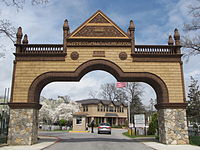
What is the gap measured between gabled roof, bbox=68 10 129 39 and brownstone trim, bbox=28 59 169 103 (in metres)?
1.93

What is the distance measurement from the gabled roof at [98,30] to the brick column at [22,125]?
603 cm

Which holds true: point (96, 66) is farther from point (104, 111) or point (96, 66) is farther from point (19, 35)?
point (104, 111)

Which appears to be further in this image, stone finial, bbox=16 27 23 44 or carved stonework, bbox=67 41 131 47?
carved stonework, bbox=67 41 131 47

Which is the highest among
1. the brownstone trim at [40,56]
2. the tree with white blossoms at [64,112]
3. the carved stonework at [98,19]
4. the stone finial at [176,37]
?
the carved stonework at [98,19]

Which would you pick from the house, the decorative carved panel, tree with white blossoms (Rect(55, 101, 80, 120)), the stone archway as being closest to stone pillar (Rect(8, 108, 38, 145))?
the stone archway

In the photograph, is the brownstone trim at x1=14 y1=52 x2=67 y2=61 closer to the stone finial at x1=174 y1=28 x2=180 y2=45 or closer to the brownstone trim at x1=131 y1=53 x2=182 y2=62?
the brownstone trim at x1=131 y1=53 x2=182 y2=62

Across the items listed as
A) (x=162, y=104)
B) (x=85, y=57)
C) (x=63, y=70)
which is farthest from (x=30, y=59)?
(x=162, y=104)

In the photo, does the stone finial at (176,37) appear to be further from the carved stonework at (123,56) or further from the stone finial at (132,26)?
the carved stonework at (123,56)

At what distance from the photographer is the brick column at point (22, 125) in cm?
1310

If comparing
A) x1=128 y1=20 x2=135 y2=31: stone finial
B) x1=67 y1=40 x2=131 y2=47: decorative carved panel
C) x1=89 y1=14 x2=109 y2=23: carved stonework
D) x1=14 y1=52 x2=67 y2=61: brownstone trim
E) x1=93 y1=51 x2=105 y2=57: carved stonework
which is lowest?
x1=14 y1=52 x2=67 y2=61: brownstone trim

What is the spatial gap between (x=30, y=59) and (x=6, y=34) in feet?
10.9

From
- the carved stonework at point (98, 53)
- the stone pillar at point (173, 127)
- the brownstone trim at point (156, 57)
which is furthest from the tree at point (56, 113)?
the stone pillar at point (173, 127)

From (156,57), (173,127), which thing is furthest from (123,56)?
(173,127)

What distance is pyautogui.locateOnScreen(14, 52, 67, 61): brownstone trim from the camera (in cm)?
1441
